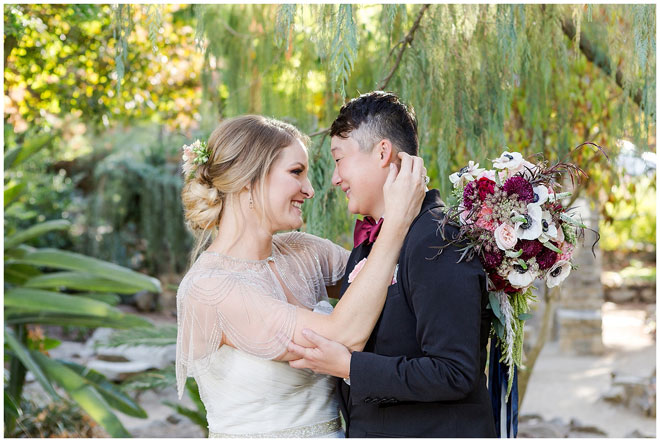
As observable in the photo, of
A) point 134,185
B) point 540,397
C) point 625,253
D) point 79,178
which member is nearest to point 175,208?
point 134,185

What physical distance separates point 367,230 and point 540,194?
1.77 feet

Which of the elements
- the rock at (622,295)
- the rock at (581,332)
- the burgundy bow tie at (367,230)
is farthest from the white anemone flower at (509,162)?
the rock at (622,295)

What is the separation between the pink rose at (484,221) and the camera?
179 cm

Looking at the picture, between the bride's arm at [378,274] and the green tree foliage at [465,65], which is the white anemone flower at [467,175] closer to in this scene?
the bride's arm at [378,274]

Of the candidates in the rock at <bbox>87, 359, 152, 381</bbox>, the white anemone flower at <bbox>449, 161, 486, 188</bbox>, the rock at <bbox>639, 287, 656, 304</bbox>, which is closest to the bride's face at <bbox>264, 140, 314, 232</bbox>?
the white anemone flower at <bbox>449, 161, 486, 188</bbox>

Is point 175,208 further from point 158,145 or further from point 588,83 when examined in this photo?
point 588,83

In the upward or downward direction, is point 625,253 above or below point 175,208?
below

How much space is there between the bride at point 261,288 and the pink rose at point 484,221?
20cm

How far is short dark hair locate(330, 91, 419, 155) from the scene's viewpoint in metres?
2.07

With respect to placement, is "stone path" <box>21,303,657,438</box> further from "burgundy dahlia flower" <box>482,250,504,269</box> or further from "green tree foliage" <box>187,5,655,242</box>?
"burgundy dahlia flower" <box>482,250,504,269</box>

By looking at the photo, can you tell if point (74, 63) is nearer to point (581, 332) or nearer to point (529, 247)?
point (529, 247)

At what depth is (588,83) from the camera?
4934mm

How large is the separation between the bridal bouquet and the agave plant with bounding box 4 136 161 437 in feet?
10.3

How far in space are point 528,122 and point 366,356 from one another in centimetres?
218
